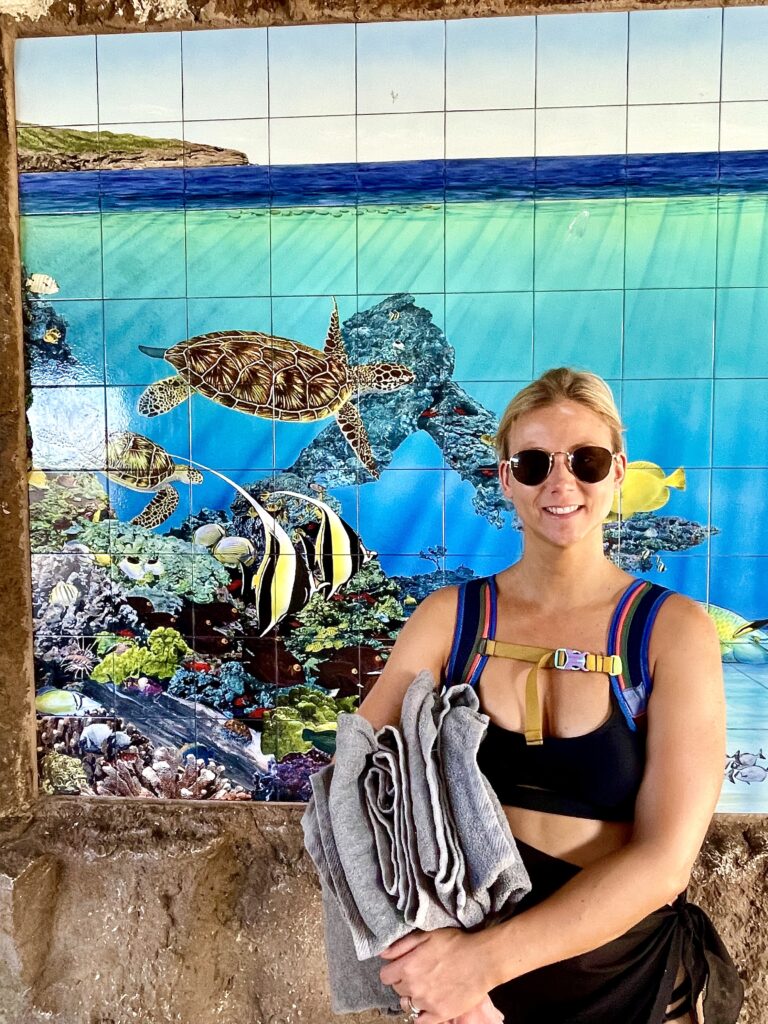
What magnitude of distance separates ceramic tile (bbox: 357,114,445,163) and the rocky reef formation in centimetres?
40

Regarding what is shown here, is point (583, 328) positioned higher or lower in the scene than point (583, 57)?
lower

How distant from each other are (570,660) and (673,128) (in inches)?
73.2

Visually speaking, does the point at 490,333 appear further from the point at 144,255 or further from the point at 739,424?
the point at 144,255

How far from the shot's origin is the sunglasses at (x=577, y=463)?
1.15 m

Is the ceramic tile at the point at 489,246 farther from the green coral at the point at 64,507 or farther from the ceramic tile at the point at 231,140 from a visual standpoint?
the green coral at the point at 64,507

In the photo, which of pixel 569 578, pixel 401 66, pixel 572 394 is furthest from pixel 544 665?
pixel 401 66

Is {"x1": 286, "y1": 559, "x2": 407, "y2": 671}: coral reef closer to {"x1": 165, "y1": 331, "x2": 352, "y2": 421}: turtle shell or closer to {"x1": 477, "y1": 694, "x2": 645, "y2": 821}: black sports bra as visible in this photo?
{"x1": 165, "y1": 331, "x2": 352, "y2": 421}: turtle shell

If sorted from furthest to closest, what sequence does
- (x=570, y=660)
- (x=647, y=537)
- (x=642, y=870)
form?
(x=647, y=537)
(x=570, y=660)
(x=642, y=870)

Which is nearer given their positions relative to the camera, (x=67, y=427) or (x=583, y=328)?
(x=583, y=328)

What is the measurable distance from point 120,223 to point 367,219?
33.1 inches

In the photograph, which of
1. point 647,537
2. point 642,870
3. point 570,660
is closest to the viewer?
point 642,870

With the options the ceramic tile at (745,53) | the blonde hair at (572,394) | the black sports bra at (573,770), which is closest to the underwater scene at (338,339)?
the ceramic tile at (745,53)

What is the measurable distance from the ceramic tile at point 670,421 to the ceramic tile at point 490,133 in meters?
0.84

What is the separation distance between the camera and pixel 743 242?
2107mm
